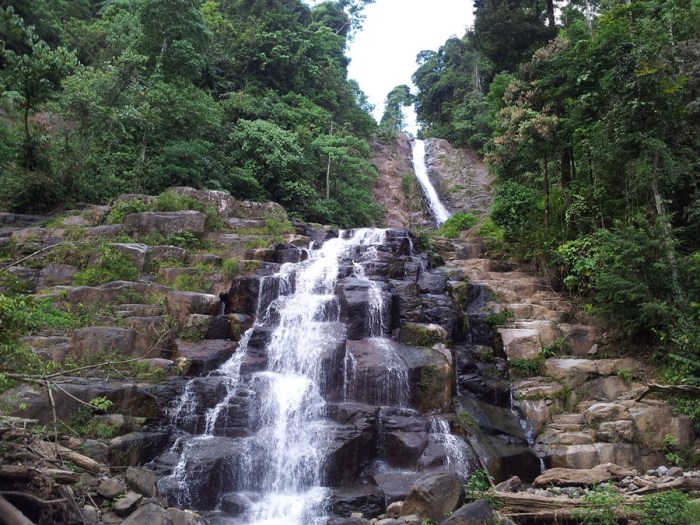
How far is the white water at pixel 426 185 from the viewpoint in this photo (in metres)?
30.3

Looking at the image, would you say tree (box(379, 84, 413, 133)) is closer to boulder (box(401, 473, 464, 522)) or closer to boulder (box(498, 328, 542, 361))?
boulder (box(498, 328, 542, 361))

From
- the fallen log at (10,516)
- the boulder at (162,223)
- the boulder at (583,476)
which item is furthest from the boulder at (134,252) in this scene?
the boulder at (583,476)

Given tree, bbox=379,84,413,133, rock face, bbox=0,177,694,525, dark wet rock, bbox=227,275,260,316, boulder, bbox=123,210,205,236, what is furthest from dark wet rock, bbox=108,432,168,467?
tree, bbox=379,84,413,133

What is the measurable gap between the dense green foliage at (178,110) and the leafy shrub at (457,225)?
4194mm

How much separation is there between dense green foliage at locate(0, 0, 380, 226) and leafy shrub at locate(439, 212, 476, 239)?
419 cm

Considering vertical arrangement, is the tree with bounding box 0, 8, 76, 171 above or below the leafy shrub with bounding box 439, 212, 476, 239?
above

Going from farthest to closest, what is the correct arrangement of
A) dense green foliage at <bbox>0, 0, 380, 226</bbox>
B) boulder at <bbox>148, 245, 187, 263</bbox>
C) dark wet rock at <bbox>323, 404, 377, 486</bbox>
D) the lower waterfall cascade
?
dense green foliage at <bbox>0, 0, 380, 226</bbox> → boulder at <bbox>148, 245, 187, 263</bbox> → dark wet rock at <bbox>323, 404, 377, 486</bbox> → the lower waterfall cascade

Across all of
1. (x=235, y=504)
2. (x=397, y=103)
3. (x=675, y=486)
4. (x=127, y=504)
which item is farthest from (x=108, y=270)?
(x=397, y=103)

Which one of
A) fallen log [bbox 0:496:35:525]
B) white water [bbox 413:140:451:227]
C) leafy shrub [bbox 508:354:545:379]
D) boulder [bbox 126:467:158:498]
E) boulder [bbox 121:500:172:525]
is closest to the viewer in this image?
fallen log [bbox 0:496:35:525]

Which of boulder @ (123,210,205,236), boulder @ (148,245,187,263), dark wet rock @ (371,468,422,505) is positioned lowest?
dark wet rock @ (371,468,422,505)

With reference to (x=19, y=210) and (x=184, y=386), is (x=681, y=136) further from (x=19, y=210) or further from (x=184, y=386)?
(x=19, y=210)

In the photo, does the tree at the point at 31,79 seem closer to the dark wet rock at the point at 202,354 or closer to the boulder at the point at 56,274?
the boulder at the point at 56,274

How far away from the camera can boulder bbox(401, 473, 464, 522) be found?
23.6 ft

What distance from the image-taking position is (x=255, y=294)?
45.0 ft
